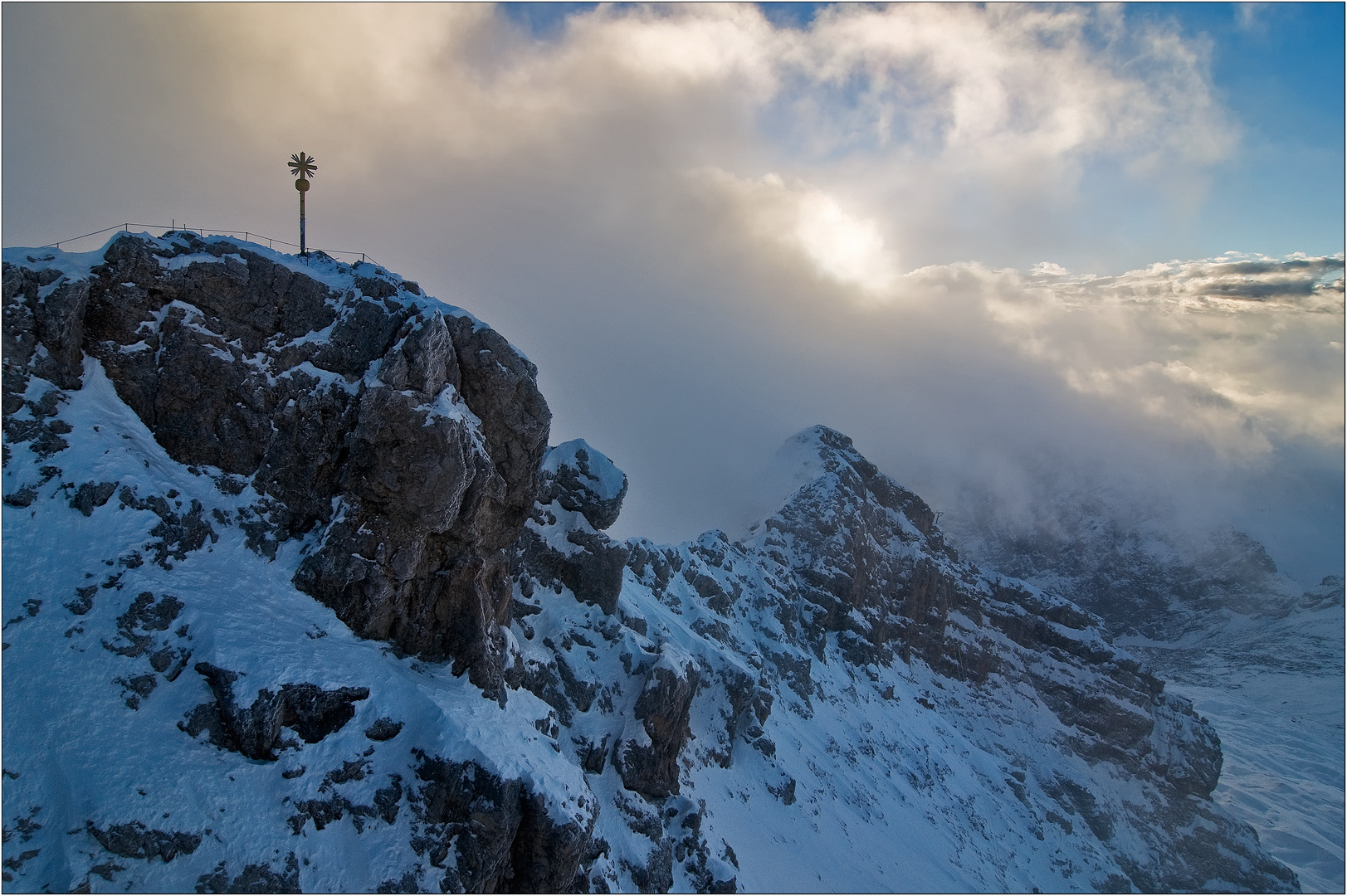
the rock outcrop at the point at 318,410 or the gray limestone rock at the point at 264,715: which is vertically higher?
the rock outcrop at the point at 318,410

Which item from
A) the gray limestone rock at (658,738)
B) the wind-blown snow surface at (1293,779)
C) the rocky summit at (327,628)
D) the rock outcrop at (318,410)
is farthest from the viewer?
the wind-blown snow surface at (1293,779)

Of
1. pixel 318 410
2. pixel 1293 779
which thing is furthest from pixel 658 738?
pixel 1293 779

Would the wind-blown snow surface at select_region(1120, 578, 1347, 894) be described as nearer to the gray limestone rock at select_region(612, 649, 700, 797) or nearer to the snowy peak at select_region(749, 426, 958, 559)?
the snowy peak at select_region(749, 426, 958, 559)

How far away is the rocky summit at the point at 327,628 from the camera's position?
33.0m

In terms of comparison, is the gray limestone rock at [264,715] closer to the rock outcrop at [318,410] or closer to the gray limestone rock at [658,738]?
the rock outcrop at [318,410]

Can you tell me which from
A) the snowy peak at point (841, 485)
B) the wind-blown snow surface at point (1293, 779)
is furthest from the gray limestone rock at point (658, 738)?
the wind-blown snow surface at point (1293, 779)

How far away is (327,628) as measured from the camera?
134 feet

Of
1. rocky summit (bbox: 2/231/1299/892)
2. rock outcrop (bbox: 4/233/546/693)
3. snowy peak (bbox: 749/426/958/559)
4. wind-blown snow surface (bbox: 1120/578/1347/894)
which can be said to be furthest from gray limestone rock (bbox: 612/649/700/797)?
wind-blown snow surface (bbox: 1120/578/1347/894)

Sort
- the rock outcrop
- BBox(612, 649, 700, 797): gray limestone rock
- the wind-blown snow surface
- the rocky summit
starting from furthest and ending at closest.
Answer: the wind-blown snow surface, BBox(612, 649, 700, 797): gray limestone rock, the rock outcrop, the rocky summit

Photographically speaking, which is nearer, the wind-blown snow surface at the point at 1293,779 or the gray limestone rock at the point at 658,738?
the gray limestone rock at the point at 658,738

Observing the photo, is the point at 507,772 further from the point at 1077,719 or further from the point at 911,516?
the point at 911,516

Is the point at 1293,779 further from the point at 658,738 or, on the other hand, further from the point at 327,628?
the point at 327,628

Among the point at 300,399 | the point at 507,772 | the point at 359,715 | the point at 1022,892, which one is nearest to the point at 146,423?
the point at 300,399

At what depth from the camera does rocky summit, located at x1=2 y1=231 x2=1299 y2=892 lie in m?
33.0
